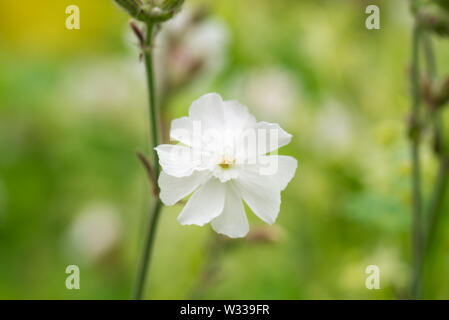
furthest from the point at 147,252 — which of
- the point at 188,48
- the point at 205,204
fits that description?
the point at 188,48

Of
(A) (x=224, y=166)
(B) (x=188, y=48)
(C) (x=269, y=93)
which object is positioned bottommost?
(A) (x=224, y=166)

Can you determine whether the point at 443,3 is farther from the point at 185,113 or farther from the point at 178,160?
the point at 185,113

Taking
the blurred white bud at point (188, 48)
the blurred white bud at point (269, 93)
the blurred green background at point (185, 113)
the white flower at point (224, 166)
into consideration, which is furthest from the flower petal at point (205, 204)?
the blurred white bud at point (269, 93)

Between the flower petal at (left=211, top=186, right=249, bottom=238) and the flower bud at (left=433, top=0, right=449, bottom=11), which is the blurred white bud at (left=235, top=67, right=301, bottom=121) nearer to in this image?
the flower bud at (left=433, top=0, right=449, bottom=11)

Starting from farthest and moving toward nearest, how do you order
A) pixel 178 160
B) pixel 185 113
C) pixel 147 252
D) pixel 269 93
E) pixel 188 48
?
pixel 269 93, pixel 185 113, pixel 188 48, pixel 147 252, pixel 178 160

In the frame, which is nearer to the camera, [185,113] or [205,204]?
[205,204]

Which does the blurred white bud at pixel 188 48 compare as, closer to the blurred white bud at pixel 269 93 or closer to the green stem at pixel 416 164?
the blurred white bud at pixel 269 93

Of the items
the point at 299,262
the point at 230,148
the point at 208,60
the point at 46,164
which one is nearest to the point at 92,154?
the point at 46,164
